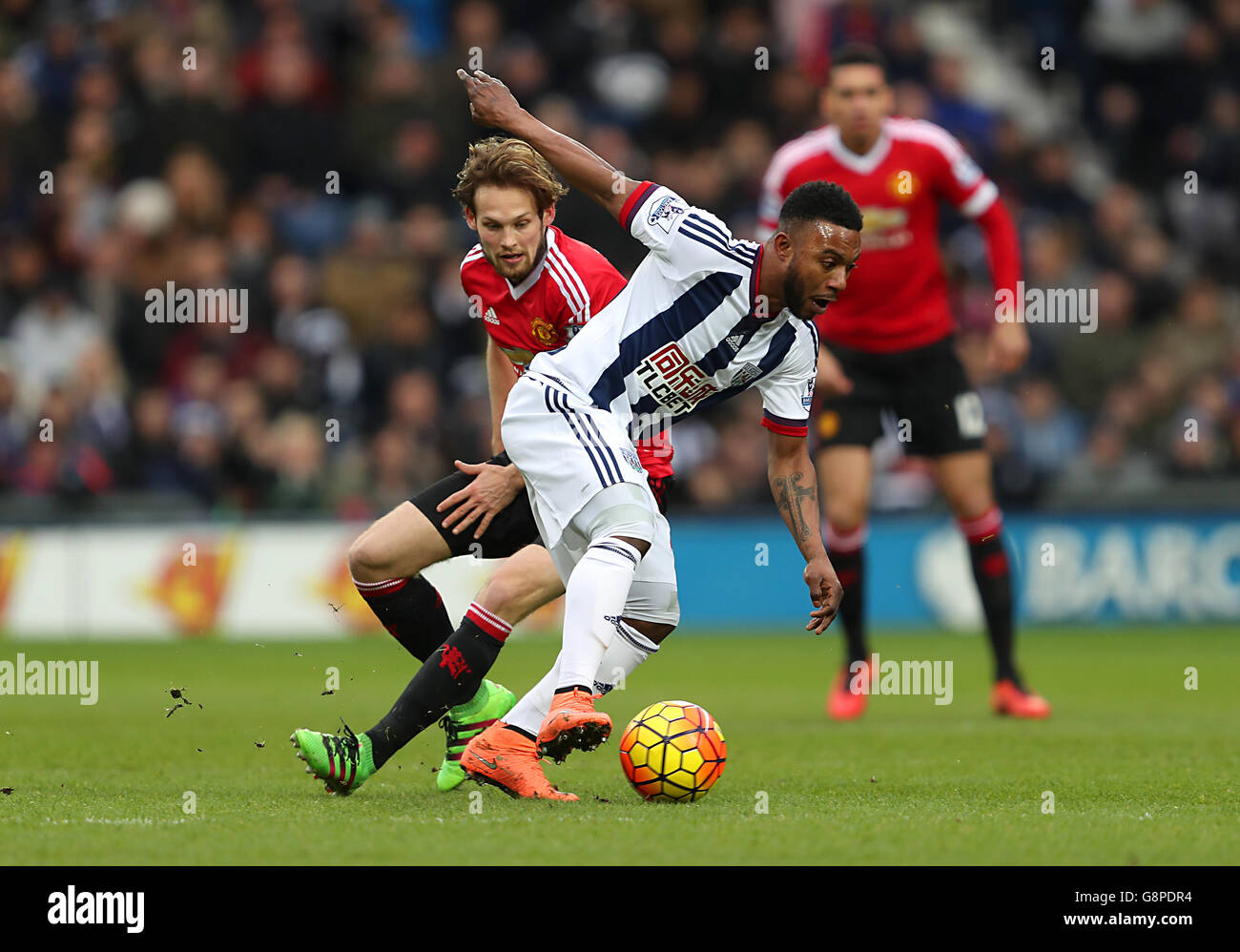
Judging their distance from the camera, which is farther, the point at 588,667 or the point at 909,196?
the point at 909,196

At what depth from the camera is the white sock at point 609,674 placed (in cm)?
566

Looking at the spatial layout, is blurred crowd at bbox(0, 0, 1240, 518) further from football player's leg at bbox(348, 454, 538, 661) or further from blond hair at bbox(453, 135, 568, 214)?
blond hair at bbox(453, 135, 568, 214)

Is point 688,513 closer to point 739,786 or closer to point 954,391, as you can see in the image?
point 954,391

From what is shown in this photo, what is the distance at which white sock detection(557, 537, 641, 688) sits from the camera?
16.8 feet

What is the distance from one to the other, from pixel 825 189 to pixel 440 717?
203 cm

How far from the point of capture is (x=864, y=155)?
337 inches

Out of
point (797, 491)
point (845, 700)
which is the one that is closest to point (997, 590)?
point (845, 700)

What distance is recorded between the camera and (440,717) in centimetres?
585

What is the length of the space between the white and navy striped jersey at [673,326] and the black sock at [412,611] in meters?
0.90

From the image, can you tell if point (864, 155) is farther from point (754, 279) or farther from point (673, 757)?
point (673, 757)

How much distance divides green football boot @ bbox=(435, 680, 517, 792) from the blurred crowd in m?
6.94

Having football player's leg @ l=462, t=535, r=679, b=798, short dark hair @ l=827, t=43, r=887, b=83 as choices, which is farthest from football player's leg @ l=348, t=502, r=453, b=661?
short dark hair @ l=827, t=43, r=887, b=83
